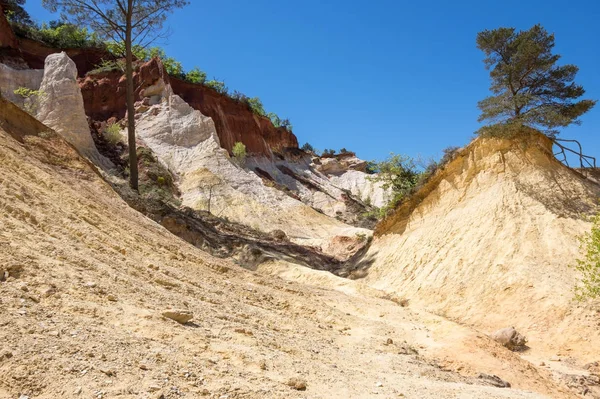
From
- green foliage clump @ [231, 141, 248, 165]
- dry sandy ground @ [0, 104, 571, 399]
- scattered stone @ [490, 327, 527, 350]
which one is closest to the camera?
dry sandy ground @ [0, 104, 571, 399]

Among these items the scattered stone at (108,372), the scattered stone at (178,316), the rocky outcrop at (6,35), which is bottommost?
the scattered stone at (108,372)

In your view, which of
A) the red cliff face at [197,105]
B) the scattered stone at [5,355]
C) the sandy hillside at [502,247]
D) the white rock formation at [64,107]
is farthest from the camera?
the red cliff face at [197,105]

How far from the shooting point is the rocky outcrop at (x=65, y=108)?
906 inches

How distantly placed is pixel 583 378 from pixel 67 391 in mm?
8286

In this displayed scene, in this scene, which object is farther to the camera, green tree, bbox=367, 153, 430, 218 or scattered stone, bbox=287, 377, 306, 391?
green tree, bbox=367, 153, 430, 218

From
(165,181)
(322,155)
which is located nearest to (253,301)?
(165,181)

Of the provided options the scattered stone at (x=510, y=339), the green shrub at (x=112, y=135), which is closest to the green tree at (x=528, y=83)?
the scattered stone at (x=510, y=339)

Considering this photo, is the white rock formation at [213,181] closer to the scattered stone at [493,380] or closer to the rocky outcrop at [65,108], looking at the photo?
the rocky outcrop at [65,108]

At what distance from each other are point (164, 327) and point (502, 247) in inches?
432

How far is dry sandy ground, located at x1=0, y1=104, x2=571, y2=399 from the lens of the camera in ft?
10.7

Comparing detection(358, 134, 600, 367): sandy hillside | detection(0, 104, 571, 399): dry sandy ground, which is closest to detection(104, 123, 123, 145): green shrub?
detection(0, 104, 571, 399): dry sandy ground

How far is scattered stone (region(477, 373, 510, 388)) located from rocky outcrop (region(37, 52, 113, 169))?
22785 mm

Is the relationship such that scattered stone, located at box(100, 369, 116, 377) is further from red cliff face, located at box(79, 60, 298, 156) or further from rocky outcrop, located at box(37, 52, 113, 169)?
red cliff face, located at box(79, 60, 298, 156)

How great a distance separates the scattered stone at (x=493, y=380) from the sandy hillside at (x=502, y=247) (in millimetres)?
2934
